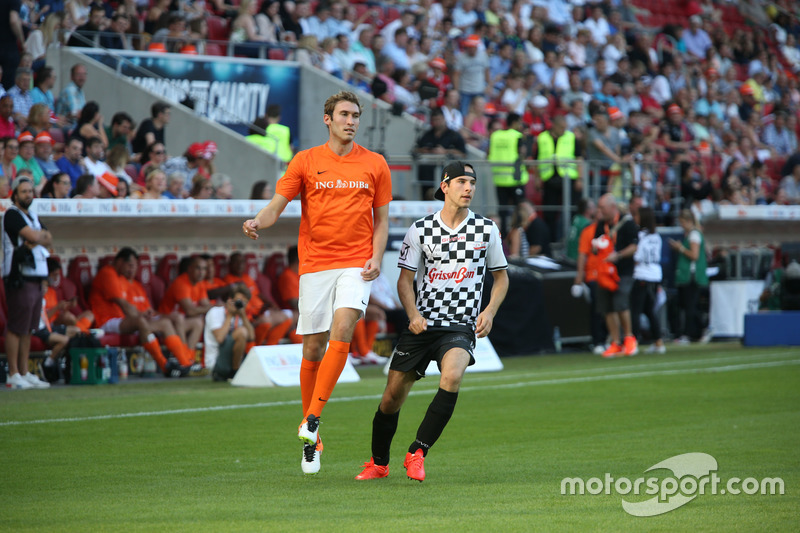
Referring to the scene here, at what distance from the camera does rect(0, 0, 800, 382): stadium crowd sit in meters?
16.4

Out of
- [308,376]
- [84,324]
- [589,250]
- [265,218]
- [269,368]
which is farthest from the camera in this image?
[589,250]

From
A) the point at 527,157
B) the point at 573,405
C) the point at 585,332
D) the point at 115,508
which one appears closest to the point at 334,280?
the point at 115,508

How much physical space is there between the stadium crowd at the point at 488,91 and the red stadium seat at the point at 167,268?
90 centimetres

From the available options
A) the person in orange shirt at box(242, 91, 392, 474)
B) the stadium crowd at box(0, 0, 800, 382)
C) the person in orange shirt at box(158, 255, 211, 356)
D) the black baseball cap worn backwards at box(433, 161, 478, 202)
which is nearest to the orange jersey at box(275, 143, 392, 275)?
the person in orange shirt at box(242, 91, 392, 474)

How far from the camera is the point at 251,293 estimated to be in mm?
15688

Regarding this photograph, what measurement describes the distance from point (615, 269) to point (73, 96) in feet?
28.9

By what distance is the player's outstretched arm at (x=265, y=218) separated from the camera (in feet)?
23.7

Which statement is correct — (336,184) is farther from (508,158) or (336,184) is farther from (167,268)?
(508,158)

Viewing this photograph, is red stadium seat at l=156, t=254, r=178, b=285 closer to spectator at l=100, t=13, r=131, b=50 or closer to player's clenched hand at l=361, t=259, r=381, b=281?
spectator at l=100, t=13, r=131, b=50

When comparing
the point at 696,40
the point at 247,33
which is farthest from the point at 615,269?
the point at 696,40

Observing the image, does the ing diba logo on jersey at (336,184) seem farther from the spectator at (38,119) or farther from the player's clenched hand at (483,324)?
the spectator at (38,119)

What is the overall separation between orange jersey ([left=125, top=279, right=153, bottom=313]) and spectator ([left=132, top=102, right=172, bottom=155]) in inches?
129

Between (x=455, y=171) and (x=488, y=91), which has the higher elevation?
(x=488, y=91)

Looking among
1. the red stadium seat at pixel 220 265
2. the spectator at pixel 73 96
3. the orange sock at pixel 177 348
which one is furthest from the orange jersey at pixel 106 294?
the spectator at pixel 73 96
